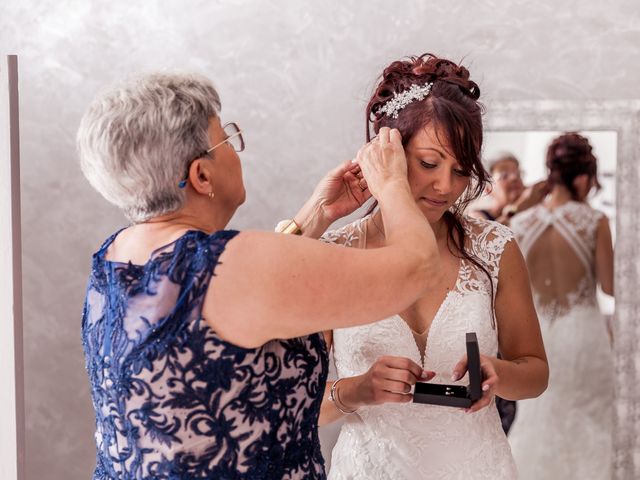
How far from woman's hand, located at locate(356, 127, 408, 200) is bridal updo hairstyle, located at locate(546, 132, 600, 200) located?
1309 mm

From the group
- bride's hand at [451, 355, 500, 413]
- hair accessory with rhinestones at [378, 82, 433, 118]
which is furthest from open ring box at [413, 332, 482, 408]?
hair accessory with rhinestones at [378, 82, 433, 118]

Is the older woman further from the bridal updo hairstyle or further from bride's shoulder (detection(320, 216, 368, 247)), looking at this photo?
the bridal updo hairstyle

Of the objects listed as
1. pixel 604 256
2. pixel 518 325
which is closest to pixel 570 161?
pixel 604 256

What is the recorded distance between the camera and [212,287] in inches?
50.3

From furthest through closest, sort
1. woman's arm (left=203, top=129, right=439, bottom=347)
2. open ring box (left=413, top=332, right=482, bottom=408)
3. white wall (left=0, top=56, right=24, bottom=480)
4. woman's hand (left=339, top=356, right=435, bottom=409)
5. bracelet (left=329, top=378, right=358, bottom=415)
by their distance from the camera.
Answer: white wall (left=0, top=56, right=24, bottom=480), bracelet (left=329, top=378, right=358, bottom=415), woman's hand (left=339, top=356, right=435, bottom=409), open ring box (left=413, top=332, right=482, bottom=408), woman's arm (left=203, top=129, right=439, bottom=347)

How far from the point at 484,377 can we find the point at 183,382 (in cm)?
71

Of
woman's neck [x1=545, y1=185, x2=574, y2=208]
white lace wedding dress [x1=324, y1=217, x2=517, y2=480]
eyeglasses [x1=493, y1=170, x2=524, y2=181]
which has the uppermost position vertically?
eyeglasses [x1=493, y1=170, x2=524, y2=181]

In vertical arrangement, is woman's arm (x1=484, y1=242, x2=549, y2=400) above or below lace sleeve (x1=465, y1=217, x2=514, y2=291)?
below

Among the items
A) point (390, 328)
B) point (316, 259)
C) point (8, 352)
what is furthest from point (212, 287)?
point (8, 352)

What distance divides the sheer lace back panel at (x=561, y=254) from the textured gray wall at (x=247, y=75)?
1.34ft

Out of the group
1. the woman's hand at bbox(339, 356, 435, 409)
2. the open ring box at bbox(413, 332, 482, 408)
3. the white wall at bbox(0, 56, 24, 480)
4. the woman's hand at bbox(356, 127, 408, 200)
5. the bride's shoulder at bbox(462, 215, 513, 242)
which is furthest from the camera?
the white wall at bbox(0, 56, 24, 480)

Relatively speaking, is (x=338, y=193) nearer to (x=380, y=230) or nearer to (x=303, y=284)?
(x=380, y=230)

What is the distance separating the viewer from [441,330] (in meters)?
1.98

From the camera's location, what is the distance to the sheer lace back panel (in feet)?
9.18
